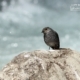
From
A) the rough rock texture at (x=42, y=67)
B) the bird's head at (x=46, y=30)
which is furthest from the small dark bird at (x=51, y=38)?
the rough rock texture at (x=42, y=67)

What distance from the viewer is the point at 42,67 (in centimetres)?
Answer: 995

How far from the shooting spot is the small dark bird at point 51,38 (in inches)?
542

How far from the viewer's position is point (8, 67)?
1024 centimetres

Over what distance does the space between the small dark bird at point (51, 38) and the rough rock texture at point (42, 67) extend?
2868 millimetres

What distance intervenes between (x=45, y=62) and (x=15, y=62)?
4.10ft

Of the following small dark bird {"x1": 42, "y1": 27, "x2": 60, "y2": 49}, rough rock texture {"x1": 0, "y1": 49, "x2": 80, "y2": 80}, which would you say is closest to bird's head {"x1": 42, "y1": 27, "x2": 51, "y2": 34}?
small dark bird {"x1": 42, "y1": 27, "x2": 60, "y2": 49}

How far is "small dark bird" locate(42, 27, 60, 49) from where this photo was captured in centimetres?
1377

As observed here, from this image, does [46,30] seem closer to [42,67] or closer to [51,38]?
[51,38]

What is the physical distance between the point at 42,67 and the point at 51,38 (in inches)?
159

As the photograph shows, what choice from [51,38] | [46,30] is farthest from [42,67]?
[46,30]

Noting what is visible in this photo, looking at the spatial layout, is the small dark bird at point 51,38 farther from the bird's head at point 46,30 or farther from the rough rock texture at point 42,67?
the rough rock texture at point 42,67

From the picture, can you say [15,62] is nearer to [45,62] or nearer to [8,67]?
[8,67]

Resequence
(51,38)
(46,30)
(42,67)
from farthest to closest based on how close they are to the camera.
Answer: (46,30), (51,38), (42,67)

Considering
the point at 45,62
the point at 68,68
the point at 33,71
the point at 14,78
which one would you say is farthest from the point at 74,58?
the point at 14,78
